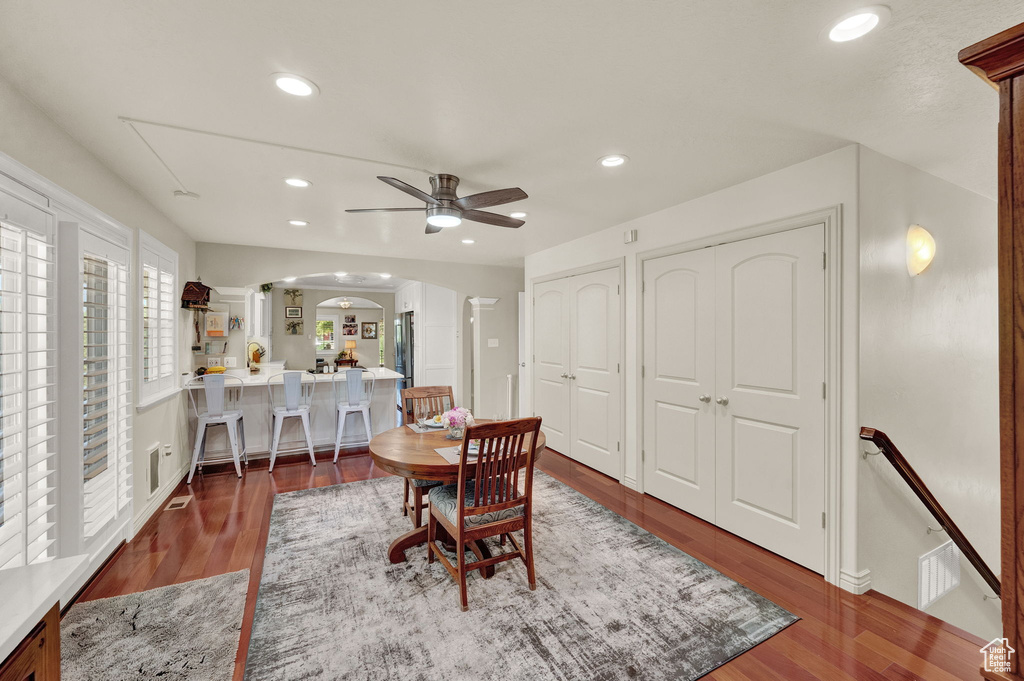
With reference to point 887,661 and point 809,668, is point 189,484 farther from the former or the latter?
point 887,661

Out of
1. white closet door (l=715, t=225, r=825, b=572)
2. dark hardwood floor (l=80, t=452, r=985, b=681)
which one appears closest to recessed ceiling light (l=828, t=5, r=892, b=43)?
white closet door (l=715, t=225, r=825, b=572)

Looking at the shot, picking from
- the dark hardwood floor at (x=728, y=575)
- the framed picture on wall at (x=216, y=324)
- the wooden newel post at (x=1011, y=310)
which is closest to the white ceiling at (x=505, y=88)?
the wooden newel post at (x=1011, y=310)

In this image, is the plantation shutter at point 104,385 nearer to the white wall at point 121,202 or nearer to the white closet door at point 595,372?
the white wall at point 121,202

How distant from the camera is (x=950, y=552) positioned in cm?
271

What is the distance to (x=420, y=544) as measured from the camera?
2834 mm

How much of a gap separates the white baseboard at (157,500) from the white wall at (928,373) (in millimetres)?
4516

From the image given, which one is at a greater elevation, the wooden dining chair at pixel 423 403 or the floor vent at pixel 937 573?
the wooden dining chair at pixel 423 403

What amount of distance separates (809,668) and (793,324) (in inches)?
67.4

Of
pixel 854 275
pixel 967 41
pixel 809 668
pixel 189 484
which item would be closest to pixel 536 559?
pixel 809 668

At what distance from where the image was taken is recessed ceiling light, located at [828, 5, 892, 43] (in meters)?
1.36

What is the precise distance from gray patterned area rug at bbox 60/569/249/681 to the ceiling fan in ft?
6.99

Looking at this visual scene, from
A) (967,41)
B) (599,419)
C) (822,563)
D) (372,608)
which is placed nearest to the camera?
(967,41)

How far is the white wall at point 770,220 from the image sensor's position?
2316mm

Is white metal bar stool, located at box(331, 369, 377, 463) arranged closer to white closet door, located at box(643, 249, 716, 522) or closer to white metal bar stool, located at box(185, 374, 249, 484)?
white metal bar stool, located at box(185, 374, 249, 484)
